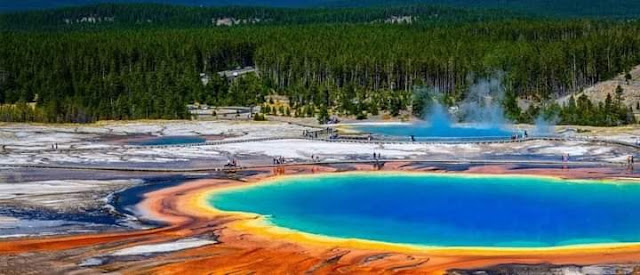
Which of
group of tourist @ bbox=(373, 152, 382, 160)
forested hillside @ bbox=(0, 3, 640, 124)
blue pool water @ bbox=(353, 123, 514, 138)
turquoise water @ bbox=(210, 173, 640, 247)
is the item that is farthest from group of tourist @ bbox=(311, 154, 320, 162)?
forested hillside @ bbox=(0, 3, 640, 124)

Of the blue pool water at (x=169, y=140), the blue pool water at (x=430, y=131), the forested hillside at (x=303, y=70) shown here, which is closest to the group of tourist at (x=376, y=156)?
the blue pool water at (x=430, y=131)

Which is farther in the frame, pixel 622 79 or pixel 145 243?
pixel 622 79

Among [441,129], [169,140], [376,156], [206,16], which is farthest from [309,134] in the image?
[206,16]

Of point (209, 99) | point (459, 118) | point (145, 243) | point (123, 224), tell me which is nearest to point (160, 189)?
point (123, 224)

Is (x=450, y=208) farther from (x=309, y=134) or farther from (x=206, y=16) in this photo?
(x=206, y=16)

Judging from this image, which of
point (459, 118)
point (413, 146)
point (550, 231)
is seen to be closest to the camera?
point (550, 231)

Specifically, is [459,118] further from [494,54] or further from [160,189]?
[160,189]

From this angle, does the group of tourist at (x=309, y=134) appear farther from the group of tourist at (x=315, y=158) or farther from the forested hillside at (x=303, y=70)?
the forested hillside at (x=303, y=70)
